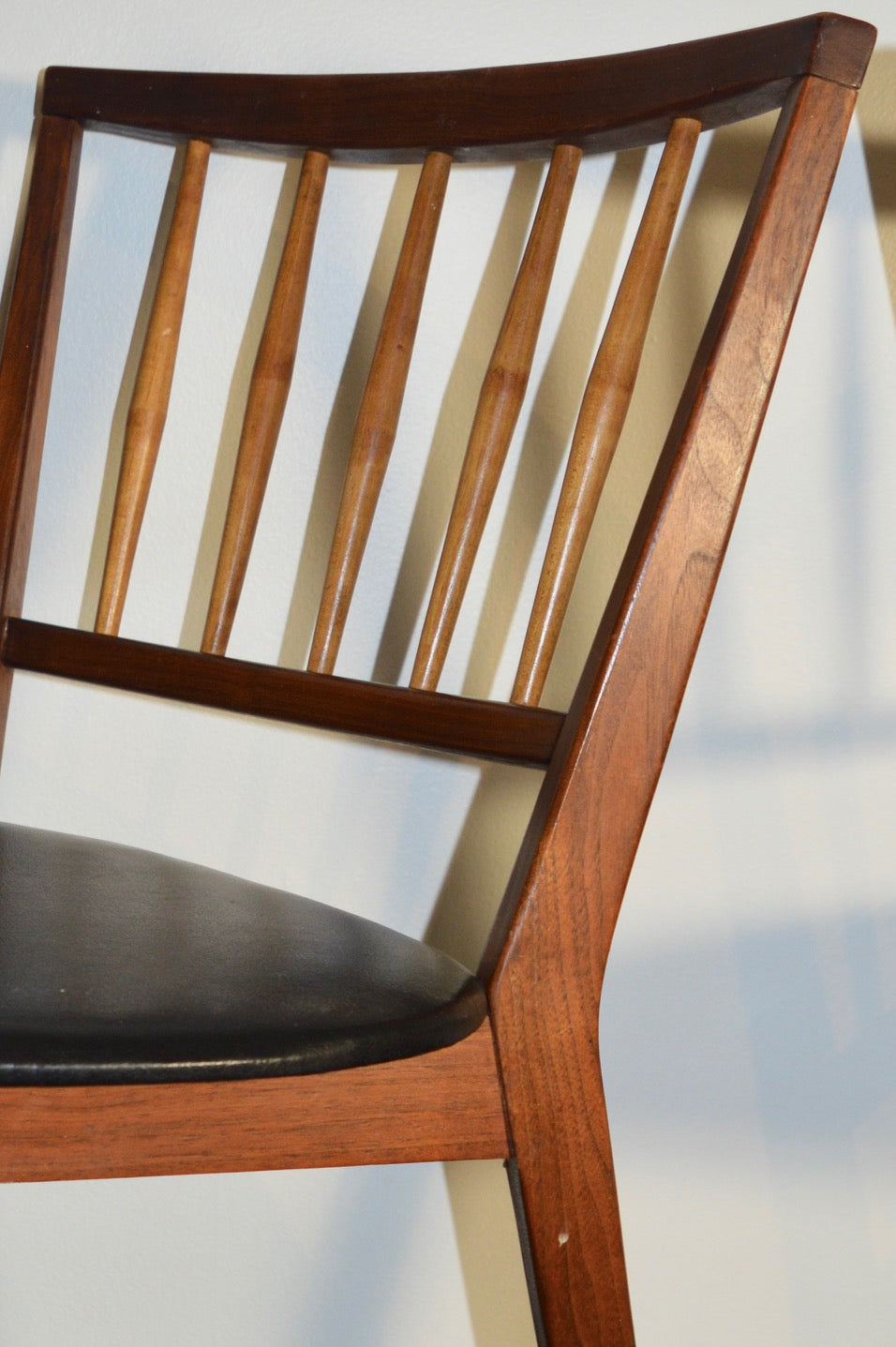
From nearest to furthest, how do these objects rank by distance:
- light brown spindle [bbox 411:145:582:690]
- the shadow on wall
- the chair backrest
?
1. the chair backrest
2. light brown spindle [bbox 411:145:582:690]
3. the shadow on wall

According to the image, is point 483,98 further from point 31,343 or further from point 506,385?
point 31,343

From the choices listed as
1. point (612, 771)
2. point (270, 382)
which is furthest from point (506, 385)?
point (612, 771)

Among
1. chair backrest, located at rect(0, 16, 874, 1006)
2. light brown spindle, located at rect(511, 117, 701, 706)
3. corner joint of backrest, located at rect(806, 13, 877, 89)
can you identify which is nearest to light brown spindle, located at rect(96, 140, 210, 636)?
chair backrest, located at rect(0, 16, 874, 1006)

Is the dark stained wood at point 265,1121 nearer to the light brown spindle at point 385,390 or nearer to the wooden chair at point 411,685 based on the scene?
the wooden chair at point 411,685

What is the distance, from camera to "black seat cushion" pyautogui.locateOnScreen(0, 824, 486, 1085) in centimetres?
38

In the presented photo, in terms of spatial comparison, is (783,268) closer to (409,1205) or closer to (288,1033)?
(288,1033)

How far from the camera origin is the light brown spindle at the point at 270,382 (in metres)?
0.66

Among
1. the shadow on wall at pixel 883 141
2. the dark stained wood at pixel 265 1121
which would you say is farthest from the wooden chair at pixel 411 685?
the shadow on wall at pixel 883 141

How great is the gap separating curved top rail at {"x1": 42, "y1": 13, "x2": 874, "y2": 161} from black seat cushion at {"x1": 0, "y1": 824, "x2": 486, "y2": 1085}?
16.3 inches

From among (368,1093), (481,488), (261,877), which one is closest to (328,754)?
(261,877)

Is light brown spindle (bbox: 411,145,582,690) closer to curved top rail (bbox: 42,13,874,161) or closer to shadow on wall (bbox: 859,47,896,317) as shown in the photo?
curved top rail (bbox: 42,13,874,161)

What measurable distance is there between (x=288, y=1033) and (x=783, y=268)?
14.6 inches

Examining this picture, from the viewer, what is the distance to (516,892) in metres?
0.48

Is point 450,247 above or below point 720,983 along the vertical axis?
above
